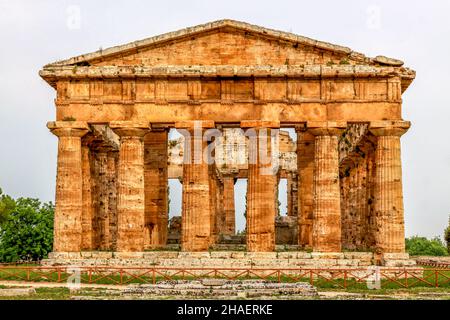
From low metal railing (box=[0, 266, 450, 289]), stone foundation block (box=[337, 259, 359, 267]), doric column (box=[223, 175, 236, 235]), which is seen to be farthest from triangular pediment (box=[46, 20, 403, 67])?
doric column (box=[223, 175, 236, 235])

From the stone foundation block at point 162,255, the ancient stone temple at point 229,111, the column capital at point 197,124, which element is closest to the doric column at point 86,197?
the ancient stone temple at point 229,111

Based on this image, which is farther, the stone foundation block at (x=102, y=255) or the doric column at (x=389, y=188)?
the stone foundation block at (x=102, y=255)

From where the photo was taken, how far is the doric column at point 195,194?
3434cm

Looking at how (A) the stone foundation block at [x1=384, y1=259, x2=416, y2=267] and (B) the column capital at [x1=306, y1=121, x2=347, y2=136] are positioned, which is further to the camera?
(B) the column capital at [x1=306, y1=121, x2=347, y2=136]

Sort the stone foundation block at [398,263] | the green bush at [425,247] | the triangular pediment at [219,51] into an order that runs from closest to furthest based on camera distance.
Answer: the stone foundation block at [398,263] → the triangular pediment at [219,51] → the green bush at [425,247]

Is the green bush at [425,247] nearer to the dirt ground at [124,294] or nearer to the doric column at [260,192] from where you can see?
the doric column at [260,192]

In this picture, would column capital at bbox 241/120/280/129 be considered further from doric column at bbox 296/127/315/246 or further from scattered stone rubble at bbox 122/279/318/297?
scattered stone rubble at bbox 122/279/318/297

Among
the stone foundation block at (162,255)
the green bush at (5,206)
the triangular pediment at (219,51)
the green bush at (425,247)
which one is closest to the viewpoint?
the stone foundation block at (162,255)

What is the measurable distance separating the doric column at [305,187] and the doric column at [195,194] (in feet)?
21.3

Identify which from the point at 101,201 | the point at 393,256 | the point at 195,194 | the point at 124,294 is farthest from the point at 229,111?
the point at 124,294

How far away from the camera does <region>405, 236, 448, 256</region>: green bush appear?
264ft

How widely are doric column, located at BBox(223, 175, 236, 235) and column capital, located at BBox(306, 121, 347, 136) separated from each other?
20.2m

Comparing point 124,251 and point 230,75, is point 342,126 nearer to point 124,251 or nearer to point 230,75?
point 230,75
